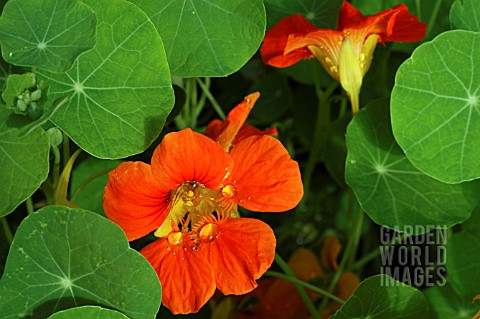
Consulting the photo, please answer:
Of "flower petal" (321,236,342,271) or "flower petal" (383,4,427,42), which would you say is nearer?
"flower petal" (383,4,427,42)

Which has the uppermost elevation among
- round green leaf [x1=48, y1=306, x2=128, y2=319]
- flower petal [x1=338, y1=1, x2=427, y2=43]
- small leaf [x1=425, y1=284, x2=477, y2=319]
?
flower petal [x1=338, y1=1, x2=427, y2=43]

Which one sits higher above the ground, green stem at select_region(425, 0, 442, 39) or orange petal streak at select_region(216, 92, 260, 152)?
green stem at select_region(425, 0, 442, 39)

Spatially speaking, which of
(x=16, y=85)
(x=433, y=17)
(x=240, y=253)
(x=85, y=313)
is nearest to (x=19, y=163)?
(x=16, y=85)

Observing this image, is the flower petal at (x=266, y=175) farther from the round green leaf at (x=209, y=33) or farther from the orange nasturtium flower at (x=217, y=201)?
the round green leaf at (x=209, y=33)

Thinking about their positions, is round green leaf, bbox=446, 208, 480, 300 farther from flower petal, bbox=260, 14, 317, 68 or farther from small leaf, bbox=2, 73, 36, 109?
small leaf, bbox=2, 73, 36, 109

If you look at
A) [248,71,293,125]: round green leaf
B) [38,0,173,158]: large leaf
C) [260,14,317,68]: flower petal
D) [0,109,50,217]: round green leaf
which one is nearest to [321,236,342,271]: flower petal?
[248,71,293,125]: round green leaf

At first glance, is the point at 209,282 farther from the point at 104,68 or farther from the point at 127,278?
the point at 104,68

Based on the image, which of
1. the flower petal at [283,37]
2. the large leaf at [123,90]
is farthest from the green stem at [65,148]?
the flower petal at [283,37]

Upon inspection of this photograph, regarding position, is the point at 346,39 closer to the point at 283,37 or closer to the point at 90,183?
the point at 283,37
